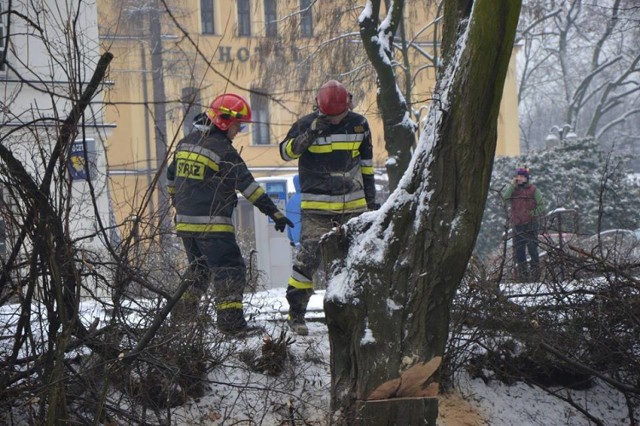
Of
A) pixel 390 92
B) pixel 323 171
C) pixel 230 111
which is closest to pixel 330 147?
pixel 323 171

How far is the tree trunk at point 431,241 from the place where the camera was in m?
5.10

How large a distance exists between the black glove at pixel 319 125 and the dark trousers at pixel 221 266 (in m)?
1.06

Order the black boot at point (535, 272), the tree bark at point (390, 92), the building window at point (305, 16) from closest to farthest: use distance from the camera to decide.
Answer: the black boot at point (535, 272)
the tree bark at point (390, 92)
the building window at point (305, 16)

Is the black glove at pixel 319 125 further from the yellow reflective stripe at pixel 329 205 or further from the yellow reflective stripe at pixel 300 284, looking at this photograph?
the yellow reflective stripe at pixel 300 284

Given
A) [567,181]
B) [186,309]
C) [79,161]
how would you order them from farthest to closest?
[567,181]
[186,309]
[79,161]

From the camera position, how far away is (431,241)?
16.9 ft

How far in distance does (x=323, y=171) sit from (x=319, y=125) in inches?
16.3

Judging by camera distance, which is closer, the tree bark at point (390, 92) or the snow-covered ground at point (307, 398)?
the snow-covered ground at point (307, 398)

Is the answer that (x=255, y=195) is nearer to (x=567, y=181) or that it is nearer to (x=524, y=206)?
(x=524, y=206)

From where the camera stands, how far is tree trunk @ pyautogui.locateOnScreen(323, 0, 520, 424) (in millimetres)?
5098

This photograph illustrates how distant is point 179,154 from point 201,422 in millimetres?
2339

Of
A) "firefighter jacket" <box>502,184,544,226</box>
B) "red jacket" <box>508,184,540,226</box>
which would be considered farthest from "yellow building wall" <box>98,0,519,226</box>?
"red jacket" <box>508,184,540,226</box>

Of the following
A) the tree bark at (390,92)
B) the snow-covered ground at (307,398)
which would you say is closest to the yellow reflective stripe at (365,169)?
the snow-covered ground at (307,398)

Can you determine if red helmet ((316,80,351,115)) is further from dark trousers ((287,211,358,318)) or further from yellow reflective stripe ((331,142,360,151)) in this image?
dark trousers ((287,211,358,318))
